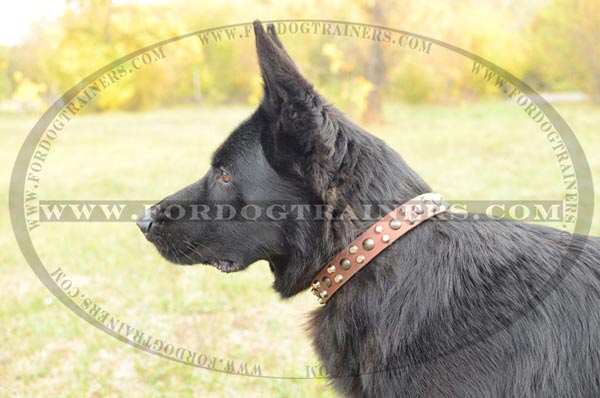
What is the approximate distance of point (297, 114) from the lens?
2.09 metres

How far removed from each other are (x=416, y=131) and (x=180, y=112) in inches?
595

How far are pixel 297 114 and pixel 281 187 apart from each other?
1.08 ft

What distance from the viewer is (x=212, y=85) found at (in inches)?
1287

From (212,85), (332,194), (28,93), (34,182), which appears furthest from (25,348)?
(212,85)

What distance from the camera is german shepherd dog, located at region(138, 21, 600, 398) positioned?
1977 millimetres

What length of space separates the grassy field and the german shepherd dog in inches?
53.2

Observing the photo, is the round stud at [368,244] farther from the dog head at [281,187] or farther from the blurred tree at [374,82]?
the blurred tree at [374,82]

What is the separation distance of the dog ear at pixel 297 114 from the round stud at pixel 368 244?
250mm

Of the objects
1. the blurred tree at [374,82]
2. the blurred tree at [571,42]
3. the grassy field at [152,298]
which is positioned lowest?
the grassy field at [152,298]

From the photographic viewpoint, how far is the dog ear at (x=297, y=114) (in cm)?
201

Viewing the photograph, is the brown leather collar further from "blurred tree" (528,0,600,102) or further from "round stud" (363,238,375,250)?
"blurred tree" (528,0,600,102)

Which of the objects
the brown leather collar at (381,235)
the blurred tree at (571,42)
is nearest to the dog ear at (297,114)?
the brown leather collar at (381,235)

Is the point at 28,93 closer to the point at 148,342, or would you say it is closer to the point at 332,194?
the point at 148,342

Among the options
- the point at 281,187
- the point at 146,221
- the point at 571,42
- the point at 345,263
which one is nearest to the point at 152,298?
the point at 146,221
